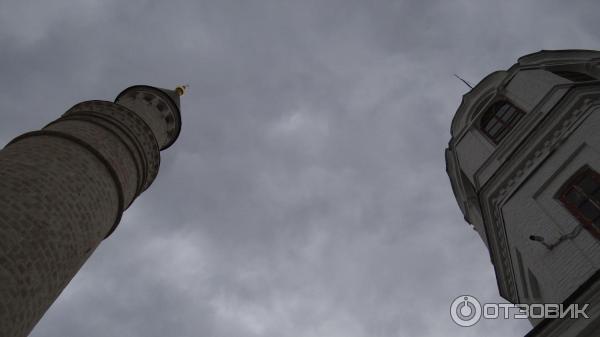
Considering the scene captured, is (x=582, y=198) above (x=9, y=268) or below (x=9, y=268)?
above

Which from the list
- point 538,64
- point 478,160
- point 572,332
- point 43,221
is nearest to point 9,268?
point 43,221

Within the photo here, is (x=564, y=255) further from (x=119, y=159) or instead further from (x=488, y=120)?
(x=119, y=159)

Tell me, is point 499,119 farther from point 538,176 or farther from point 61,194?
point 61,194

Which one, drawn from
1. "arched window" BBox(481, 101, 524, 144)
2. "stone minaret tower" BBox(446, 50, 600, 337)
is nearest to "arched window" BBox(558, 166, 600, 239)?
"stone minaret tower" BBox(446, 50, 600, 337)

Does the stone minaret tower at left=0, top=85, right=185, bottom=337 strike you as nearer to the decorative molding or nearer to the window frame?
the decorative molding

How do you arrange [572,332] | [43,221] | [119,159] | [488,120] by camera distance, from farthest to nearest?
[488,120], [119,159], [43,221], [572,332]

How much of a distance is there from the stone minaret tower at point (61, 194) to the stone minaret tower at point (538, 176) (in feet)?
23.7

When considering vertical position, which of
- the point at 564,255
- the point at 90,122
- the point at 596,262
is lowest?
the point at 596,262

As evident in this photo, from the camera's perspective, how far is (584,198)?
884cm

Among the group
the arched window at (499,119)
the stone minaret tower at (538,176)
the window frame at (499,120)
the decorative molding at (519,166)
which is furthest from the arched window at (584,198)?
the arched window at (499,119)

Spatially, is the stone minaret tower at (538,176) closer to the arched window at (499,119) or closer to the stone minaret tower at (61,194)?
the arched window at (499,119)

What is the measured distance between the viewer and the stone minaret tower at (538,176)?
834cm

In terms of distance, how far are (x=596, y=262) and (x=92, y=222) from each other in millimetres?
8720

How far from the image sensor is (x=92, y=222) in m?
8.09
